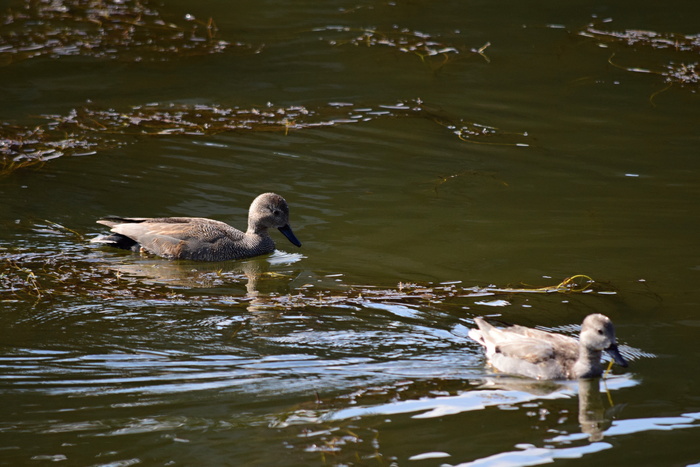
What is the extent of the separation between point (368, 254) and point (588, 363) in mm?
3063

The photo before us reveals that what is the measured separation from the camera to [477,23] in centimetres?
1719

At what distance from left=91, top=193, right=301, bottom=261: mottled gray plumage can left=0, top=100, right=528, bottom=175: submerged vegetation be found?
105 inches

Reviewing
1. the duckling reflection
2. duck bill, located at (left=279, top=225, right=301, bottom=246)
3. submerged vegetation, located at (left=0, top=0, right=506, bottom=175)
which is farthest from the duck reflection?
submerged vegetation, located at (left=0, top=0, right=506, bottom=175)

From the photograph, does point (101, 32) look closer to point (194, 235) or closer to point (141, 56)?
point (141, 56)

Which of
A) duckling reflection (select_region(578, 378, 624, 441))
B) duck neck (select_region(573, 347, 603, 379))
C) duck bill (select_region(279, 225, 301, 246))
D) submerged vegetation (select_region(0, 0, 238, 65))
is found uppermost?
submerged vegetation (select_region(0, 0, 238, 65))

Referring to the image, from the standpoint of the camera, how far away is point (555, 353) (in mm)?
6895

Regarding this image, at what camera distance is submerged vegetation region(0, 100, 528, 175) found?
12.0 metres

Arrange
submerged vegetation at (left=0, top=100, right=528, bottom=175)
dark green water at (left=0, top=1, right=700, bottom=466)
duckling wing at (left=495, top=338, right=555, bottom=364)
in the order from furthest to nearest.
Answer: submerged vegetation at (left=0, top=100, right=528, bottom=175) → duckling wing at (left=495, top=338, right=555, bottom=364) → dark green water at (left=0, top=1, right=700, bottom=466)

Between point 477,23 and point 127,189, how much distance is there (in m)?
8.40

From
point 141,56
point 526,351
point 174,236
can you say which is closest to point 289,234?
point 174,236

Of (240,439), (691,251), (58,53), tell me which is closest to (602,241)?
(691,251)

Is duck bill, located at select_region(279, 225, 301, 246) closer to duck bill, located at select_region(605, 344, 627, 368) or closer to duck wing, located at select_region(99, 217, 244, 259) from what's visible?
duck wing, located at select_region(99, 217, 244, 259)

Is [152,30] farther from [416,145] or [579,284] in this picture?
[579,284]

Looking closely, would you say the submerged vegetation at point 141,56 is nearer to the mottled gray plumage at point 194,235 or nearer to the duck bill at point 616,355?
the mottled gray plumage at point 194,235
